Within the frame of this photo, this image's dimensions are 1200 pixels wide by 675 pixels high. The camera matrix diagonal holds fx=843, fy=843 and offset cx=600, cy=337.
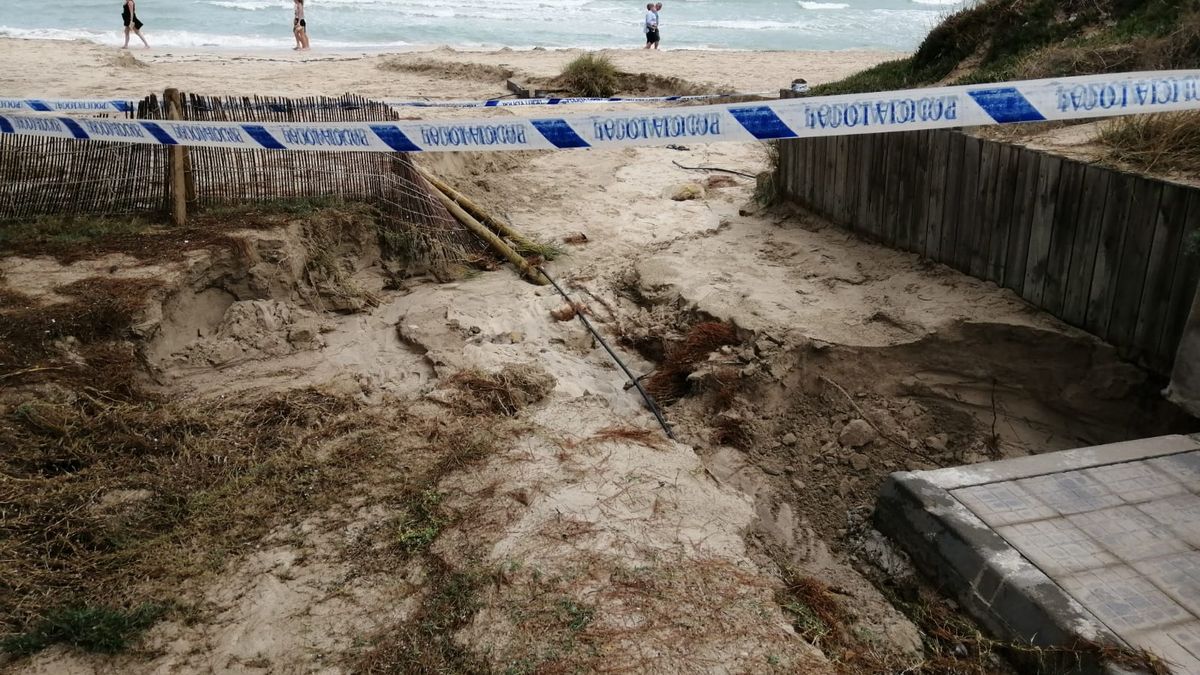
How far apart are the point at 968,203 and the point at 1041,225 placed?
2.46 feet

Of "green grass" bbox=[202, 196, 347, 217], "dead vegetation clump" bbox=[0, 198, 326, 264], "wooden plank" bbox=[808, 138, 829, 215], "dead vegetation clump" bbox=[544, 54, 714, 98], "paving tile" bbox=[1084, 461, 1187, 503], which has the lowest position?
"paving tile" bbox=[1084, 461, 1187, 503]

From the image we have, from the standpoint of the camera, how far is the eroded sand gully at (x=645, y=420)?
151 inches

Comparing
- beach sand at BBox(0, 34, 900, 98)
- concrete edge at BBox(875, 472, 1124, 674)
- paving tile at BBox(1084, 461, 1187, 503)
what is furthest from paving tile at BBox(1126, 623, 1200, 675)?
beach sand at BBox(0, 34, 900, 98)

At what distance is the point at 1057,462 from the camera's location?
4.46 meters

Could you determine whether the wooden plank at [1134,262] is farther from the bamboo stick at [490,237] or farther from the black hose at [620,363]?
the bamboo stick at [490,237]

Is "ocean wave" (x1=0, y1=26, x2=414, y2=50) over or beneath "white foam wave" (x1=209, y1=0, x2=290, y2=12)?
beneath

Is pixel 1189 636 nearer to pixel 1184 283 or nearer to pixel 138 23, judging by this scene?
pixel 1184 283

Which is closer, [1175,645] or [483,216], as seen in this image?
[1175,645]

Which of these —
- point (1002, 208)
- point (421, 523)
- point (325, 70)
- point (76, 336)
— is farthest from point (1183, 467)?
point (325, 70)

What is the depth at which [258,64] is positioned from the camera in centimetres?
2078

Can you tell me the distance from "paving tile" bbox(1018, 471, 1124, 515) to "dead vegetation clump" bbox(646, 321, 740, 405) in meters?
2.66

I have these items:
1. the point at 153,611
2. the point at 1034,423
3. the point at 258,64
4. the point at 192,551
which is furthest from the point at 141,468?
the point at 258,64

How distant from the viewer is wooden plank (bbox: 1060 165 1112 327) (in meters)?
5.41

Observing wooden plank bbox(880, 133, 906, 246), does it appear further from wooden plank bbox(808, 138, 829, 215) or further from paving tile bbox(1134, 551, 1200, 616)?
paving tile bbox(1134, 551, 1200, 616)
